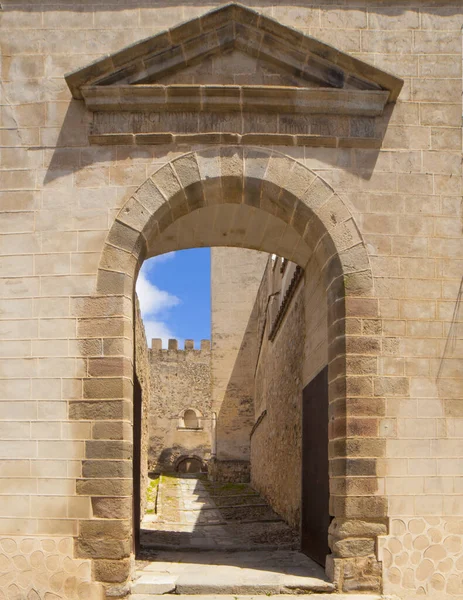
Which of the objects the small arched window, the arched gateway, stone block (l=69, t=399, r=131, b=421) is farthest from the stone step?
the small arched window

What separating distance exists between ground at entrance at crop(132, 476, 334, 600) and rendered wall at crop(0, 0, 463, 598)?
580 mm

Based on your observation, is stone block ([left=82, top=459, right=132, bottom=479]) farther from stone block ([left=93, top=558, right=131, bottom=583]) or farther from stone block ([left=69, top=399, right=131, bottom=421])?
stone block ([left=93, top=558, right=131, bottom=583])

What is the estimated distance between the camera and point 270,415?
13719 mm

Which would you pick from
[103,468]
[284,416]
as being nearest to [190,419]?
[284,416]

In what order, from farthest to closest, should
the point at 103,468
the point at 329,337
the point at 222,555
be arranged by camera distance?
the point at 222,555, the point at 329,337, the point at 103,468

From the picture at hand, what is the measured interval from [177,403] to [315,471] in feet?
67.8

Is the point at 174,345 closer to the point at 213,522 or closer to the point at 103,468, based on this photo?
the point at 213,522

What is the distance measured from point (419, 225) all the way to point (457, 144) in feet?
2.70

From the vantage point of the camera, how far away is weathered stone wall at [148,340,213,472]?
87.0 feet

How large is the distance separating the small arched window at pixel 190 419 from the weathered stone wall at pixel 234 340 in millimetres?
4669

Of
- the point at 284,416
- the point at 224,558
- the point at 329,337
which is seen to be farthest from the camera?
the point at 284,416

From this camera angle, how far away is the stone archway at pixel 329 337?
5.71 m

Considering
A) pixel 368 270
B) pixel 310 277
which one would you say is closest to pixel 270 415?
pixel 310 277

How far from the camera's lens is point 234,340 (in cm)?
2361
